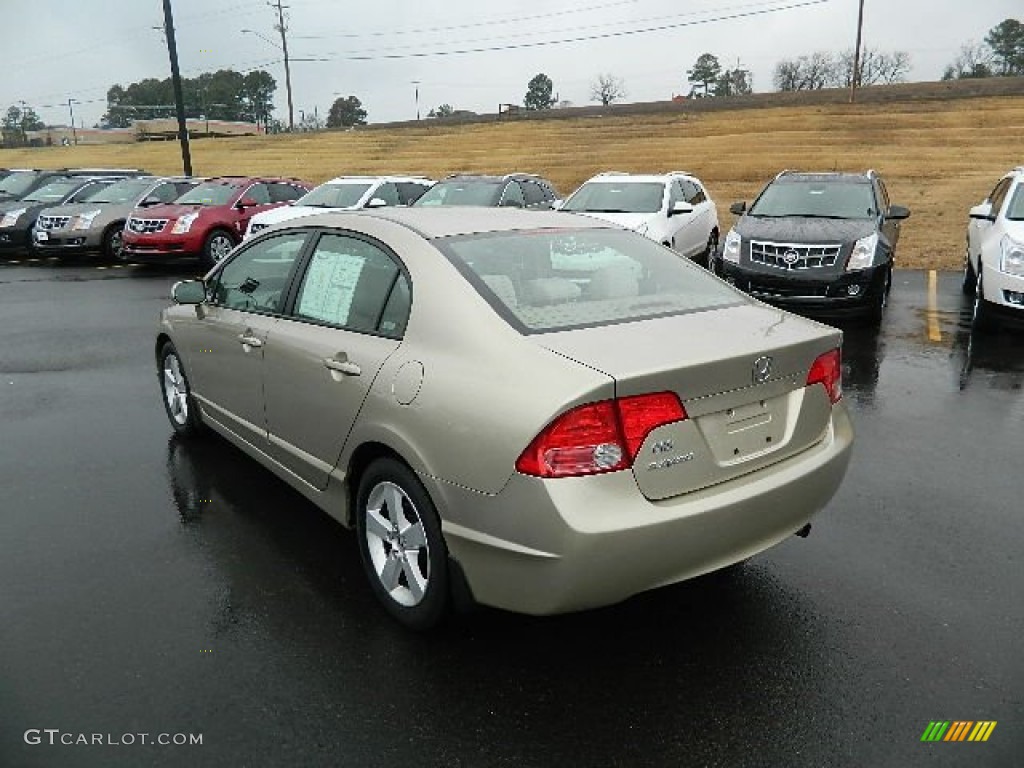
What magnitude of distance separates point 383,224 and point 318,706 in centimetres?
207

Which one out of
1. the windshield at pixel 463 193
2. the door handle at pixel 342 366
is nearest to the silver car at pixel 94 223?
the windshield at pixel 463 193

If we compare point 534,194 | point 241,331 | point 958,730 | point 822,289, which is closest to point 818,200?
point 822,289

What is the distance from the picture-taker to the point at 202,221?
563 inches

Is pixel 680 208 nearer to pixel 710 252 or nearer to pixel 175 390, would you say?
pixel 710 252

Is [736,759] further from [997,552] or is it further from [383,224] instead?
[383,224]

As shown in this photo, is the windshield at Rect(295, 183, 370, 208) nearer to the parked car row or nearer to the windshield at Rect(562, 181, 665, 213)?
the parked car row

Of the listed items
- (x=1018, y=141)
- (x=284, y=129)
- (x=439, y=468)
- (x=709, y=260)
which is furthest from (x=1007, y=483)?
(x=284, y=129)

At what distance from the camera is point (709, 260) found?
14.3 meters

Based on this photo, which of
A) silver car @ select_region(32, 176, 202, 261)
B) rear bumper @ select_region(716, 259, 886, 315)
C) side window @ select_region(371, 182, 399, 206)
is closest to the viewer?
rear bumper @ select_region(716, 259, 886, 315)

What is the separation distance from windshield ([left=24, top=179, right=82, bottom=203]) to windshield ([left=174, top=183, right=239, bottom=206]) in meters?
4.80

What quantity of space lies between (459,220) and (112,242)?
585 inches

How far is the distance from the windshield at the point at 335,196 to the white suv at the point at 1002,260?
9.78 m

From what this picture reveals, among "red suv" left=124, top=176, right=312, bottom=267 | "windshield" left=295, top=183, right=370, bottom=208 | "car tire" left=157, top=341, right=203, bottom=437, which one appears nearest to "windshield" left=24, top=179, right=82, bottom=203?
"red suv" left=124, top=176, right=312, bottom=267

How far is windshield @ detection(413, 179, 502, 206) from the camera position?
1390 cm
